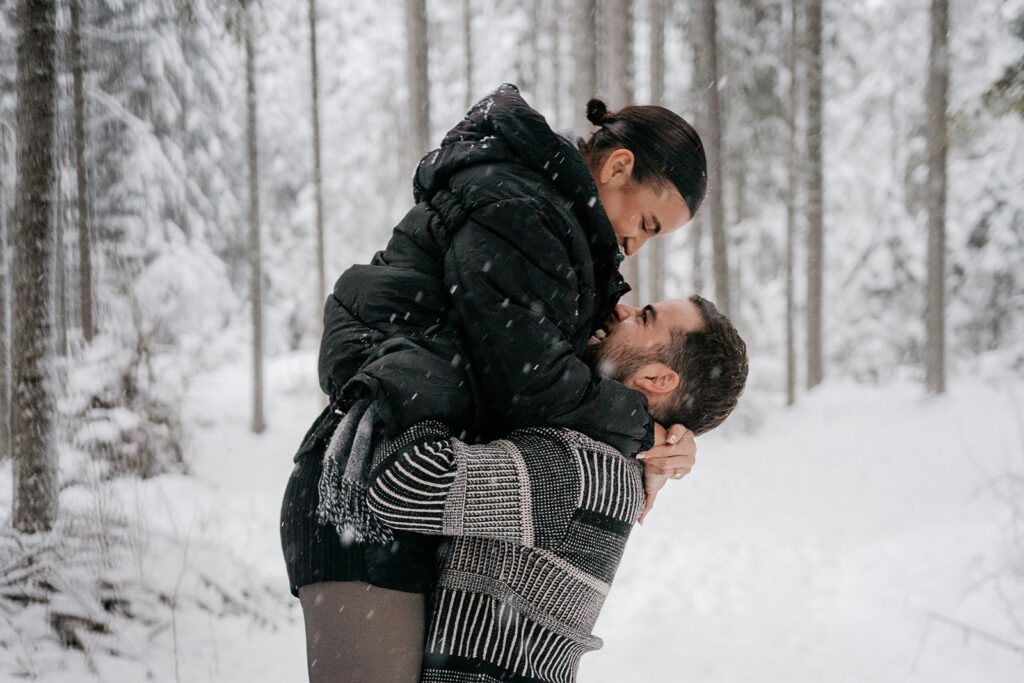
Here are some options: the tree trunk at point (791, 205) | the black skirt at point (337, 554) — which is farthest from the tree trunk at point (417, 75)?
the tree trunk at point (791, 205)

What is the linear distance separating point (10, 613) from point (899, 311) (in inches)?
734

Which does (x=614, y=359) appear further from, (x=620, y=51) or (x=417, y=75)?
(x=417, y=75)

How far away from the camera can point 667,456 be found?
6.07 ft

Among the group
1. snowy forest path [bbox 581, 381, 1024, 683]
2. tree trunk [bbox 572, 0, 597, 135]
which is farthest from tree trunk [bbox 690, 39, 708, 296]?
tree trunk [bbox 572, 0, 597, 135]

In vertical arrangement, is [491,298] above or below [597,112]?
below

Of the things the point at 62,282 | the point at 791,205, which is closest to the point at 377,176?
the point at 791,205

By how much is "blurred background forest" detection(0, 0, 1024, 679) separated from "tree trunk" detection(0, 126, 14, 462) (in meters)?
0.02

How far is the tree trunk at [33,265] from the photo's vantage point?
3467mm

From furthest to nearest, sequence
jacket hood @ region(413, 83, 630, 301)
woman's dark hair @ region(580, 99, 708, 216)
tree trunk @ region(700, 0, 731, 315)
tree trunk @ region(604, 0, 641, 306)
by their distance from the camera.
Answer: tree trunk @ region(700, 0, 731, 315) < tree trunk @ region(604, 0, 641, 306) < woman's dark hair @ region(580, 99, 708, 216) < jacket hood @ region(413, 83, 630, 301)

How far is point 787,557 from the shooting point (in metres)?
A: 6.52

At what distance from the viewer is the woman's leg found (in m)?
1.49

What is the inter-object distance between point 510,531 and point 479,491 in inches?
5.2

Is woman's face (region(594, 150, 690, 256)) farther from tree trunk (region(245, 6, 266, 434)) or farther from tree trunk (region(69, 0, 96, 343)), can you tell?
tree trunk (region(245, 6, 266, 434))

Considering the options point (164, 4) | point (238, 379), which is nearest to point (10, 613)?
point (164, 4)
